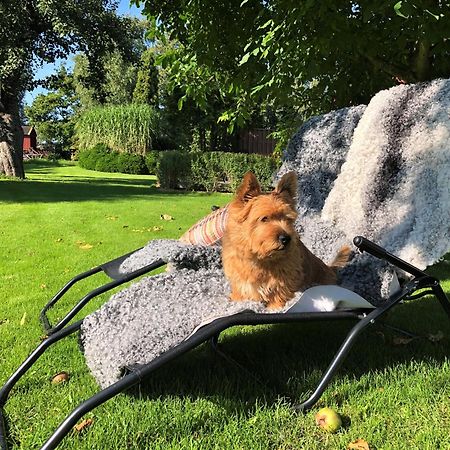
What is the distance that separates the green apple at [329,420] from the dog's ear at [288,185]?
4.05 feet

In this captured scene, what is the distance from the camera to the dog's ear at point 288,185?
2996 millimetres

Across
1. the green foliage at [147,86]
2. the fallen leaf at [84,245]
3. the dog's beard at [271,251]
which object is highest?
the green foliage at [147,86]

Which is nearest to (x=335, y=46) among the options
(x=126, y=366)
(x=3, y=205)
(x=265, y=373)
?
(x=265, y=373)

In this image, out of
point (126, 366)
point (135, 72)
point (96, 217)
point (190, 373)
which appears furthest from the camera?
point (135, 72)

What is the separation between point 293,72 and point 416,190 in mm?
2071

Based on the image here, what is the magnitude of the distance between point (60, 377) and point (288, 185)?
192 centimetres

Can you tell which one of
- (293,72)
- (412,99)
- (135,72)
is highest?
(135,72)

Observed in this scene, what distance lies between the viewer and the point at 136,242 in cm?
771

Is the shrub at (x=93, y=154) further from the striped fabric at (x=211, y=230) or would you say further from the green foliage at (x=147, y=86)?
the striped fabric at (x=211, y=230)

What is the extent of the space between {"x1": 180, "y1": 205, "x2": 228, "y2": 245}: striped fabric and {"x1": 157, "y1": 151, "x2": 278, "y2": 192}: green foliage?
13.9 metres

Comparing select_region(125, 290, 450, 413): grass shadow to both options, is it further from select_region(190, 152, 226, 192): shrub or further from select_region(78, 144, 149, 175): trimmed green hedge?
select_region(78, 144, 149, 175): trimmed green hedge

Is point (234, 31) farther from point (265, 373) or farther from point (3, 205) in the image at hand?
point (3, 205)

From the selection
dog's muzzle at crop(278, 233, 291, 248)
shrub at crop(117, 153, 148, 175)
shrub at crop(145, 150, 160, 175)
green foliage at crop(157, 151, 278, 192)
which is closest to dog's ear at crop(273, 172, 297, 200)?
dog's muzzle at crop(278, 233, 291, 248)

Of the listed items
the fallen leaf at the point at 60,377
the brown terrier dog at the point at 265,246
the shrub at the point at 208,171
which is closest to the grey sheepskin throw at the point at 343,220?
the brown terrier dog at the point at 265,246
